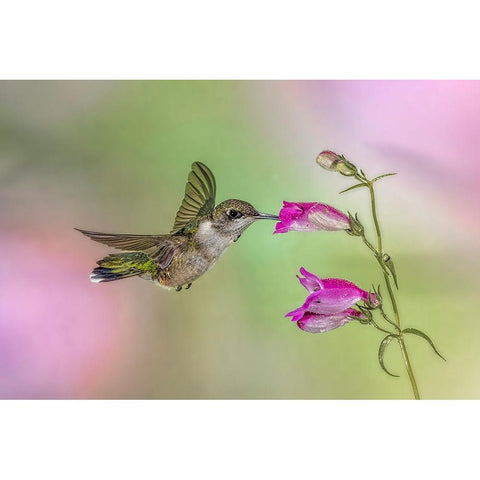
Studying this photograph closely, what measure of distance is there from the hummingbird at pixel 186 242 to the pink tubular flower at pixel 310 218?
0.09 metres

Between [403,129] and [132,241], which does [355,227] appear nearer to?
[403,129]

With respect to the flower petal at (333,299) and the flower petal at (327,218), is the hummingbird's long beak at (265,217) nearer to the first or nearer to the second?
the flower petal at (327,218)

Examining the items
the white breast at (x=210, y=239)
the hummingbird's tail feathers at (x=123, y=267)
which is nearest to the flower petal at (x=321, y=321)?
the white breast at (x=210, y=239)

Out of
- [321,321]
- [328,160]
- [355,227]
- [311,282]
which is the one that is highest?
[328,160]

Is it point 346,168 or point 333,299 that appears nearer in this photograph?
point 333,299

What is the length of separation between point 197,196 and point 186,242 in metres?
0.16

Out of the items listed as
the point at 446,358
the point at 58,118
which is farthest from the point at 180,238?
the point at 446,358

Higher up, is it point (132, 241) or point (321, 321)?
point (132, 241)

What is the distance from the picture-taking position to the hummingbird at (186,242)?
1.62m

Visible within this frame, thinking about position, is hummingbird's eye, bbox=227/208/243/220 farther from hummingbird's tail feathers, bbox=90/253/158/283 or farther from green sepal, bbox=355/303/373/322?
green sepal, bbox=355/303/373/322

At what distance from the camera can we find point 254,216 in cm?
168

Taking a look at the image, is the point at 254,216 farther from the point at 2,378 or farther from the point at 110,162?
the point at 2,378

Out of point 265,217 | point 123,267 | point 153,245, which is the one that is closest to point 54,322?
point 123,267

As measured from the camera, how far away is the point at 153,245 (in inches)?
63.8
